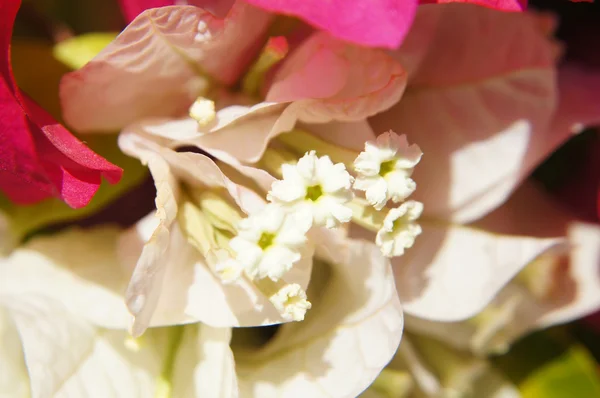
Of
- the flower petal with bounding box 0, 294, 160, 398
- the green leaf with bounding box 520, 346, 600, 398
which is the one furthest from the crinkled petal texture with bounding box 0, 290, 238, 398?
the green leaf with bounding box 520, 346, 600, 398

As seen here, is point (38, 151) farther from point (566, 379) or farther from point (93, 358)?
point (566, 379)

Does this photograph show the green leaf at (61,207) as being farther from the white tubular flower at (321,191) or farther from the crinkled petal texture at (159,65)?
the white tubular flower at (321,191)

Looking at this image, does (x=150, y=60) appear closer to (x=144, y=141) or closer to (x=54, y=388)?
(x=144, y=141)

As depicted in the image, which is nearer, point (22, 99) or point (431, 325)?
point (22, 99)

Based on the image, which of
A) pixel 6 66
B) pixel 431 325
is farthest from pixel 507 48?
pixel 6 66

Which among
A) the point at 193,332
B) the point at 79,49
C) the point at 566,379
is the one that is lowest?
the point at 566,379

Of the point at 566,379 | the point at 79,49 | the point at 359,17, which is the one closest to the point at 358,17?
the point at 359,17
